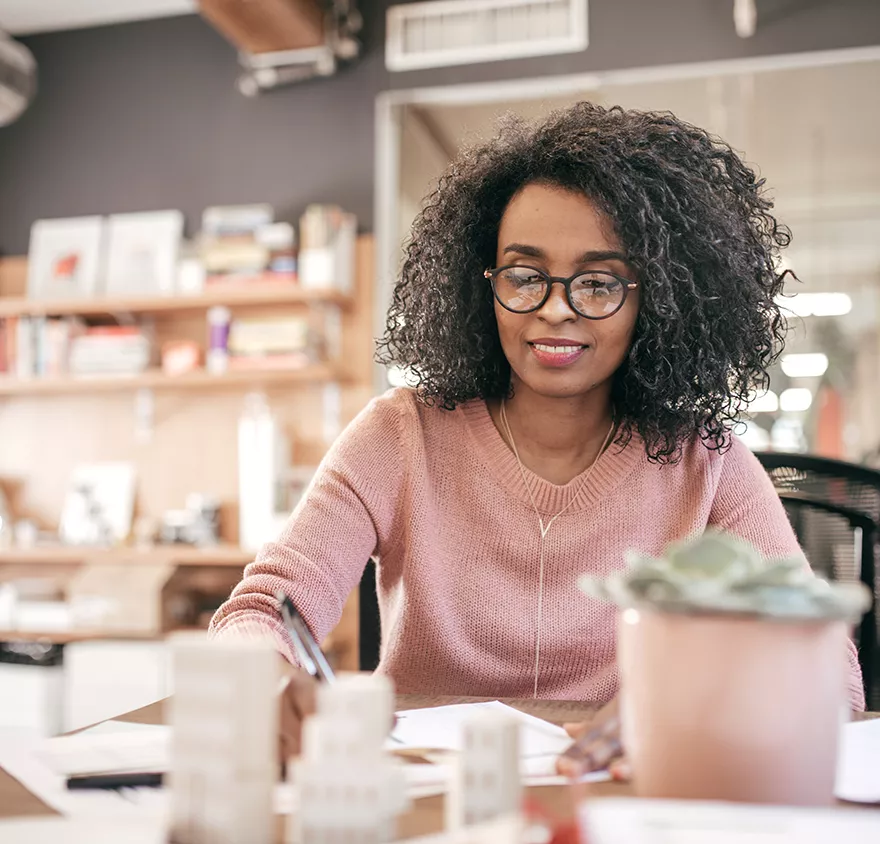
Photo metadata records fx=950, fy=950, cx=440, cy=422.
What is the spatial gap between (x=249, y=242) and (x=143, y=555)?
122 centimetres

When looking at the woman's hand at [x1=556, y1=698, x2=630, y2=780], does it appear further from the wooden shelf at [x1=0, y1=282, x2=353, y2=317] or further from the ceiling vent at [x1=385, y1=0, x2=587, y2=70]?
the ceiling vent at [x1=385, y1=0, x2=587, y2=70]

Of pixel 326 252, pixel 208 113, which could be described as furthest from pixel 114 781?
pixel 208 113

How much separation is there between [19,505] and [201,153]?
165 cm

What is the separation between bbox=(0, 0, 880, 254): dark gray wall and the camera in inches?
138

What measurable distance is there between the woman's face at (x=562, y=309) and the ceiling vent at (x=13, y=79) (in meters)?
1.94

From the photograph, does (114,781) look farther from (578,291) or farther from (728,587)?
(578,291)

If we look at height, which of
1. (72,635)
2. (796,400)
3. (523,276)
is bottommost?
(72,635)

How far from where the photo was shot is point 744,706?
21.7 inches

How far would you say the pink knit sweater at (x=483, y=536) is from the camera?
1.26m

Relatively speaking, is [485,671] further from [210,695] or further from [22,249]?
[22,249]

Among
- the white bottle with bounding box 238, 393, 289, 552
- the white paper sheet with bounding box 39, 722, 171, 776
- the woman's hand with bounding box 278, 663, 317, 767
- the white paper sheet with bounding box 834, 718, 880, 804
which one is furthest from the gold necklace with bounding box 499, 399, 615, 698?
the white bottle with bounding box 238, 393, 289, 552

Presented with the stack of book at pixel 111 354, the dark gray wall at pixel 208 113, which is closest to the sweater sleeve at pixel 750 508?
the dark gray wall at pixel 208 113

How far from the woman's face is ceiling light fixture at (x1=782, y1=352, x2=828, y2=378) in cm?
244

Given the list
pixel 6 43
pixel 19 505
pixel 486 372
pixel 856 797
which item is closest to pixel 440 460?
pixel 486 372
